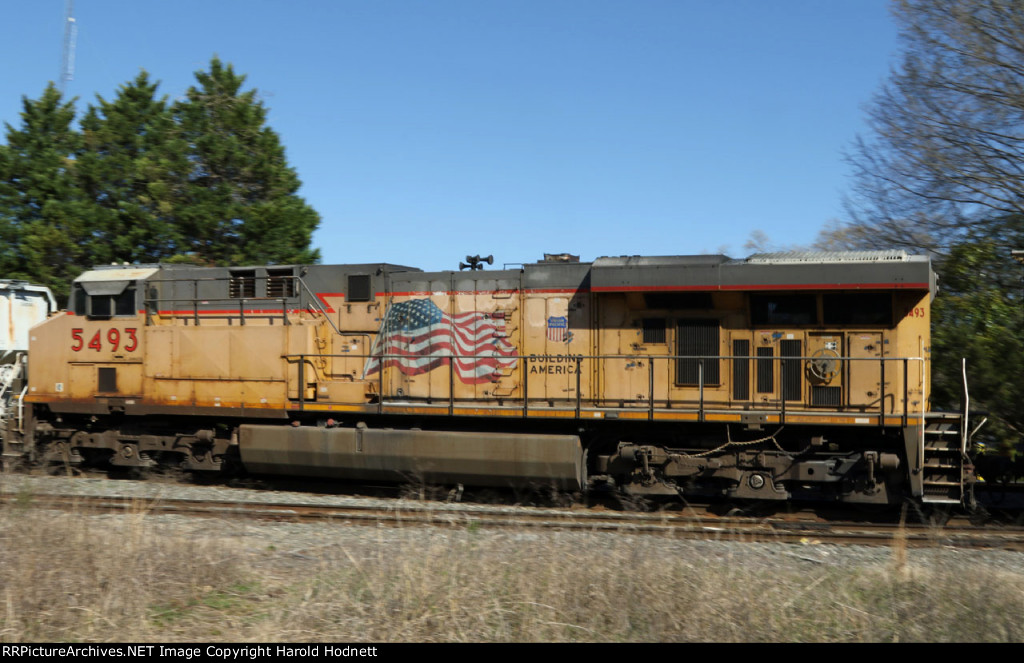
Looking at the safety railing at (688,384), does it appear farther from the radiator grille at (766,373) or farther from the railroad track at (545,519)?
the railroad track at (545,519)

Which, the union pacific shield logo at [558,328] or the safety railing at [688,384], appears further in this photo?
the union pacific shield logo at [558,328]

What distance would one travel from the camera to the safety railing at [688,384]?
10.2 m

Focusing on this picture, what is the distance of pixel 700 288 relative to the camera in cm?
1063

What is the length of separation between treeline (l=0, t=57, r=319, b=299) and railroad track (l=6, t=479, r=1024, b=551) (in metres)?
10.1

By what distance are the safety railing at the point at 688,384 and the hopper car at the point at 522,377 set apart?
31mm

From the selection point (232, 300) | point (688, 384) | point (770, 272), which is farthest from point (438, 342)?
point (770, 272)

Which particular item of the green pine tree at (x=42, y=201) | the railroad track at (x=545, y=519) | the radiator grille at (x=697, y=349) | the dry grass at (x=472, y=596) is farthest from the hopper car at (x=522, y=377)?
the green pine tree at (x=42, y=201)

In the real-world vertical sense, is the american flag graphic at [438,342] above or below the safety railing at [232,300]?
below

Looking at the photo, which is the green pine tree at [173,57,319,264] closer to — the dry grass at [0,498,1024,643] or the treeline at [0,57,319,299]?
the treeline at [0,57,319,299]

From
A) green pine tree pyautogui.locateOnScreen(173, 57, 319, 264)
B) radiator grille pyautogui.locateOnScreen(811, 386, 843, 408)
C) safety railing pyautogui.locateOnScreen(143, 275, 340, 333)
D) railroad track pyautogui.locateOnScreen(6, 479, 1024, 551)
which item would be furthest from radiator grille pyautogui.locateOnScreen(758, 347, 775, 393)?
green pine tree pyautogui.locateOnScreen(173, 57, 319, 264)

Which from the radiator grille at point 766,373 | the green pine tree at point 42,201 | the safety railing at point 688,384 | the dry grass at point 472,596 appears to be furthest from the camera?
the green pine tree at point 42,201

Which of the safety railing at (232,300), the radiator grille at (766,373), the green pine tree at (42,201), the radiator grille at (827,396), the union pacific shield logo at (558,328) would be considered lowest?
the radiator grille at (827,396)
